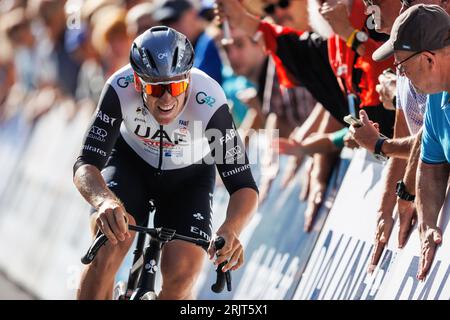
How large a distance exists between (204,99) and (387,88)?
1171 millimetres

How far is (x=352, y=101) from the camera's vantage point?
26.5 feet

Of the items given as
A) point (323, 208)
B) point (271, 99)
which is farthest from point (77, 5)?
point (323, 208)

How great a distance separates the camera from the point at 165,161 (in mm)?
7418

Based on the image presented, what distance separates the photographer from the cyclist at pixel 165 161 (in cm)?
653

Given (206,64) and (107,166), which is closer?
(107,166)

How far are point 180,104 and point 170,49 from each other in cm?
37

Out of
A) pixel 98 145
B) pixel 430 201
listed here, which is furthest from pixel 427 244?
pixel 98 145

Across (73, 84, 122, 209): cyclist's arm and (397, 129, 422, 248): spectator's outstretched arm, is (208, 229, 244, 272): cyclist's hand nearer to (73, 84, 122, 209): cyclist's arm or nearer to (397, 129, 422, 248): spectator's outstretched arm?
(73, 84, 122, 209): cyclist's arm

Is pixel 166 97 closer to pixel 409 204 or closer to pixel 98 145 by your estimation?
pixel 98 145

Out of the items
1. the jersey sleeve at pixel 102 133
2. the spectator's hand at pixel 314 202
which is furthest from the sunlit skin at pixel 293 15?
the jersey sleeve at pixel 102 133

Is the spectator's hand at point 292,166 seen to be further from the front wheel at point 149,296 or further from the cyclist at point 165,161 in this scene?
the front wheel at point 149,296

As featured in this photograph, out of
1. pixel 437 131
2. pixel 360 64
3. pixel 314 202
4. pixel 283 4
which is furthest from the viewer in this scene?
pixel 283 4

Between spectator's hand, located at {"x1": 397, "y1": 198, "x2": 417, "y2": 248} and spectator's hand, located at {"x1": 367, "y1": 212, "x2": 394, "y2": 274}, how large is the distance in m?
0.27
